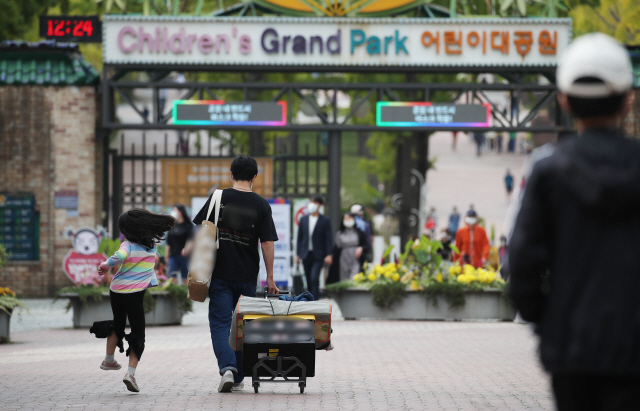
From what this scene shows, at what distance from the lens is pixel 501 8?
19453 millimetres

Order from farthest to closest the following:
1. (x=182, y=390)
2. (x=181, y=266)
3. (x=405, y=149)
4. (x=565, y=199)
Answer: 1. (x=405, y=149)
2. (x=181, y=266)
3. (x=182, y=390)
4. (x=565, y=199)

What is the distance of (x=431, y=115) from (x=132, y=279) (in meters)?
12.0

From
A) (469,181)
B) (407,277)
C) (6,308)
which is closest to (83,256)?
(6,308)

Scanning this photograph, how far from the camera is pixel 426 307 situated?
49.9ft

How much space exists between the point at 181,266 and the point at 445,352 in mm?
8583

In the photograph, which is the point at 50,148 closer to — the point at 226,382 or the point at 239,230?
the point at 239,230

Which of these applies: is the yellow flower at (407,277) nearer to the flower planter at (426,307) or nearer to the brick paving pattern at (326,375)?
the flower planter at (426,307)

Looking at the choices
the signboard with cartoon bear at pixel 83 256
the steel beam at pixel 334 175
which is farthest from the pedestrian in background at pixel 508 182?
the signboard with cartoon bear at pixel 83 256

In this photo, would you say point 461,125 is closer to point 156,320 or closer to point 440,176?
point 156,320

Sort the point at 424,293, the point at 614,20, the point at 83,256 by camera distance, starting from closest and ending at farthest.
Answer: the point at 424,293 → the point at 83,256 → the point at 614,20

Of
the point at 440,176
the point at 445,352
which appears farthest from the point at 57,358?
the point at 440,176

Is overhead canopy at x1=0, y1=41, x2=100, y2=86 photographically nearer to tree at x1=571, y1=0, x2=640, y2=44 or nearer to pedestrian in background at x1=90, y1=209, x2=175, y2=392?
pedestrian in background at x1=90, y1=209, x2=175, y2=392

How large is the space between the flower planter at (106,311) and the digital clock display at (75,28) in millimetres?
7195

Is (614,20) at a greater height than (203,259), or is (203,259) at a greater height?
(614,20)
